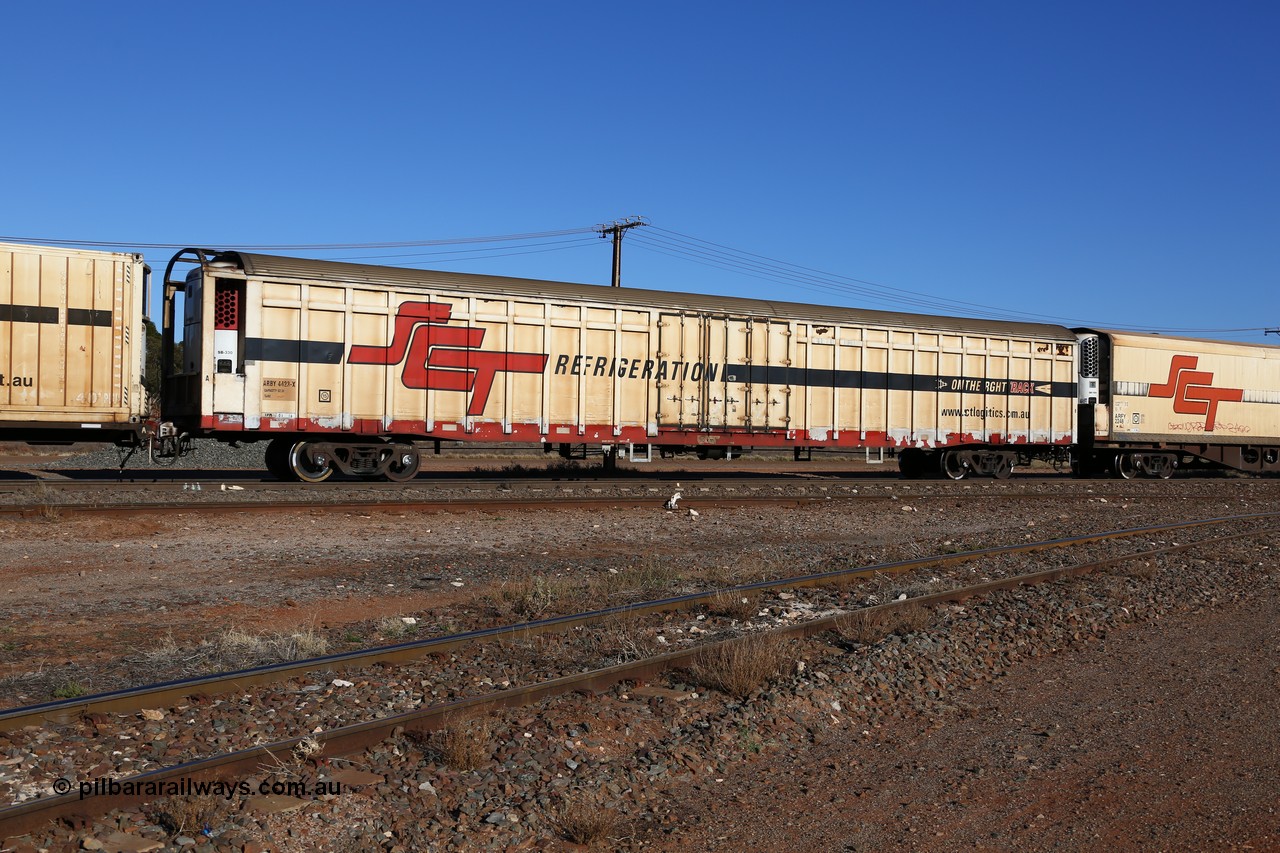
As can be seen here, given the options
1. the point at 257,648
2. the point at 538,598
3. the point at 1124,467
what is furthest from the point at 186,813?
the point at 1124,467

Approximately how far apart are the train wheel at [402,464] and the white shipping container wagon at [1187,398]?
17151mm

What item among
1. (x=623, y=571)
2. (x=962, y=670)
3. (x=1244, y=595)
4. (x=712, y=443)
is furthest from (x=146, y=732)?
(x=712, y=443)

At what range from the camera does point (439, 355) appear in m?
17.5

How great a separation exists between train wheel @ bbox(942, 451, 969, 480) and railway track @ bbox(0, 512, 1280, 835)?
548 inches

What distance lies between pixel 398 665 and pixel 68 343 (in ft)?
40.1

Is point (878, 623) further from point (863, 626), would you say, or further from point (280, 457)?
point (280, 457)

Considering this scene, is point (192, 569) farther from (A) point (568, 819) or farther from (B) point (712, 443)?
(B) point (712, 443)

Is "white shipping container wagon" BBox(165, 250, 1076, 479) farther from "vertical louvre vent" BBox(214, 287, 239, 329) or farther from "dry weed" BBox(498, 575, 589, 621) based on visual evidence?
"dry weed" BBox(498, 575, 589, 621)

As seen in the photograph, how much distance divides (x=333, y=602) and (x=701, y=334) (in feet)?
40.0

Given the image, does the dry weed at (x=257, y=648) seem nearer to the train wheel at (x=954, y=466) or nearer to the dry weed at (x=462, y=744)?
the dry weed at (x=462, y=744)

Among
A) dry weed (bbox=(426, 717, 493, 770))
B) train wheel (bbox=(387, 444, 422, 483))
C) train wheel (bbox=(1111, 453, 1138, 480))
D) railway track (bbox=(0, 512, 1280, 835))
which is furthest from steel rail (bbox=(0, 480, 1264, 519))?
dry weed (bbox=(426, 717, 493, 770))

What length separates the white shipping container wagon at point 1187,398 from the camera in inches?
977

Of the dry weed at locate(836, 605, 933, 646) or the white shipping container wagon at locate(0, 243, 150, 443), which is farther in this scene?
the white shipping container wagon at locate(0, 243, 150, 443)

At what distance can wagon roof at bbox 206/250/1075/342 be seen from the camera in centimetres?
1641
